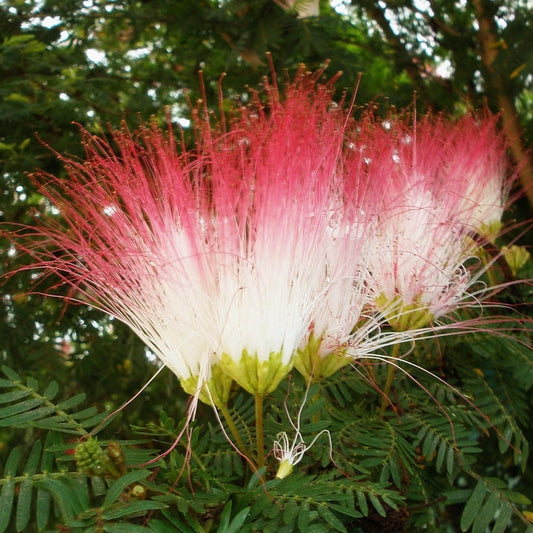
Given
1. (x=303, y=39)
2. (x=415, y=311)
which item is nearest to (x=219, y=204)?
(x=415, y=311)

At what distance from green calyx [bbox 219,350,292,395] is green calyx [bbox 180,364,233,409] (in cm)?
2

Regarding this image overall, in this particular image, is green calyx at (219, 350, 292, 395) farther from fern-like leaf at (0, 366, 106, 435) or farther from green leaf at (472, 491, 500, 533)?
green leaf at (472, 491, 500, 533)

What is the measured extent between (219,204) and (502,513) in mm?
671

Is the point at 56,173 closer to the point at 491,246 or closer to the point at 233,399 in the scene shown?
the point at 233,399

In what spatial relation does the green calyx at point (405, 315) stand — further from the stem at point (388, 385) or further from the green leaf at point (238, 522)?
the green leaf at point (238, 522)

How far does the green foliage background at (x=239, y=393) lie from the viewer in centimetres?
80

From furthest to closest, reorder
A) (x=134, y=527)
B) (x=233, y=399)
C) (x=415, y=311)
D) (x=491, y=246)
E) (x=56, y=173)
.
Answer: (x=56, y=173)
(x=491, y=246)
(x=233, y=399)
(x=415, y=311)
(x=134, y=527)

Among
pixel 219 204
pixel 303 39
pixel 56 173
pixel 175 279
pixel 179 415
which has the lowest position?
pixel 179 415

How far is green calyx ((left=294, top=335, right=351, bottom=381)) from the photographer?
991 mm

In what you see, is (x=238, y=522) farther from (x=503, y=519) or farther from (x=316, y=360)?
(x=503, y=519)

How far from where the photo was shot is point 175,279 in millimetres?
974

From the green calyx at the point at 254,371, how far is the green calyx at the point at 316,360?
9cm

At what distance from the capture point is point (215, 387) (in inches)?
36.3

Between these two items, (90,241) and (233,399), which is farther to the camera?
(233,399)
